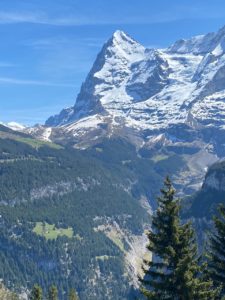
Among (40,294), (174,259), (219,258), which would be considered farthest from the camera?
(40,294)

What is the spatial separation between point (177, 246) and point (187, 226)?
72.7 inches

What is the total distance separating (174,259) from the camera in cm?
4803

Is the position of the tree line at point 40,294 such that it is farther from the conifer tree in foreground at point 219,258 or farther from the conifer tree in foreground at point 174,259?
the conifer tree in foreground at point 174,259

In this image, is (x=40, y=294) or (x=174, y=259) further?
(x=40, y=294)

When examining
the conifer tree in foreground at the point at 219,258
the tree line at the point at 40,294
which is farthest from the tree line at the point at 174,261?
the tree line at the point at 40,294

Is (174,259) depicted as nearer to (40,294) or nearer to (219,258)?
(219,258)

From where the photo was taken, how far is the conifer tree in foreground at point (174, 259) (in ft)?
153

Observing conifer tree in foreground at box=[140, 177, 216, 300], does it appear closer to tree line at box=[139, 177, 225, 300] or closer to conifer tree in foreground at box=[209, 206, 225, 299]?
tree line at box=[139, 177, 225, 300]

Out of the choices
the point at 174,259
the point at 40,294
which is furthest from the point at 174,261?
the point at 40,294

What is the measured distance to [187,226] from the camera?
161ft

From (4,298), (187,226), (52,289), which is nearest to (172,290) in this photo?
(187,226)

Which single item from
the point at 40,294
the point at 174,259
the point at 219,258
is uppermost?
the point at 40,294

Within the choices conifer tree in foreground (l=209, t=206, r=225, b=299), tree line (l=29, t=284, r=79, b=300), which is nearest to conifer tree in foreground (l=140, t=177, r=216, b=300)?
conifer tree in foreground (l=209, t=206, r=225, b=299)

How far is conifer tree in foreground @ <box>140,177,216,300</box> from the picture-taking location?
46500 mm
